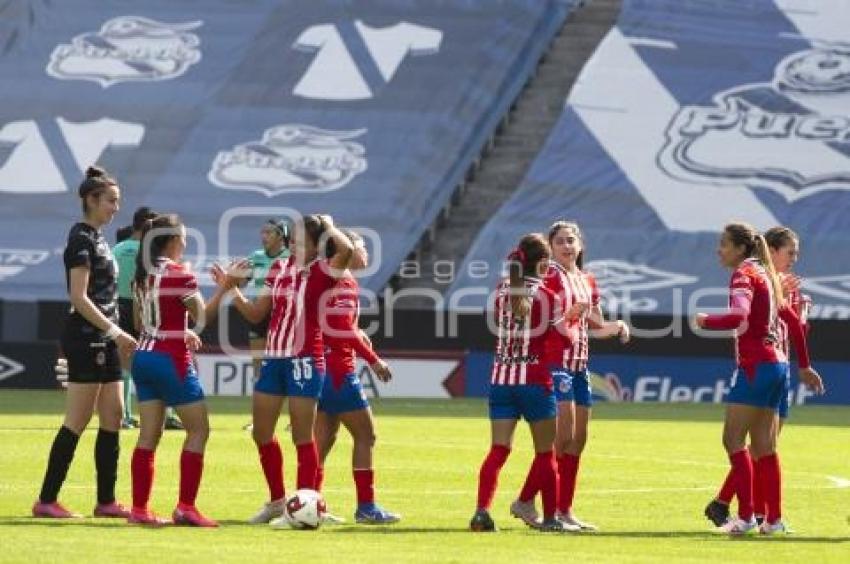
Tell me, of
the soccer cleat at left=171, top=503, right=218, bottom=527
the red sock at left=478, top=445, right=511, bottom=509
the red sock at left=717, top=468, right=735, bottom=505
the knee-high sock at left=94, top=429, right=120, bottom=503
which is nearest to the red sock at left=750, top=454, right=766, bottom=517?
the red sock at left=717, top=468, right=735, bottom=505

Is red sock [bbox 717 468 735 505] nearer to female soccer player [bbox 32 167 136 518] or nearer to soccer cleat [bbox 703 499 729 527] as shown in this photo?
soccer cleat [bbox 703 499 729 527]

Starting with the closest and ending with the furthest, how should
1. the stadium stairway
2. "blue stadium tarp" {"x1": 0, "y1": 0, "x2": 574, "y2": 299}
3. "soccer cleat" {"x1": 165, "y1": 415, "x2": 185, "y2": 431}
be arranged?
"soccer cleat" {"x1": 165, "y1": 415, "x2": 185, "y2": 431}, the stadium stairway, "blue stadium tarp" {"x1": 0, "y1": 0, "x2": 574, "y2": 299}

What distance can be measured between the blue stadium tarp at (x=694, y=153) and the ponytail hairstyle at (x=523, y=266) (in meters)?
23.6

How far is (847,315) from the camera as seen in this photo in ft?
126

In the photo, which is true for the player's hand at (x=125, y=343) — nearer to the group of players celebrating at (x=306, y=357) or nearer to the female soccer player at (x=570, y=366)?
the group of players celebrating at (x=306, y=357)

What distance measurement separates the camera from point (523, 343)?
1484 cm

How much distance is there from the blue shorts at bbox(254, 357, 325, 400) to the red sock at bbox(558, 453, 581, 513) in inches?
76.5

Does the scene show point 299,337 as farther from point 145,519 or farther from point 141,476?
point 145,519

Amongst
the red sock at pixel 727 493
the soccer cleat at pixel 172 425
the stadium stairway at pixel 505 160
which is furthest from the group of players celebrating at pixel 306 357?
the stadium stairway at pixel 505 160

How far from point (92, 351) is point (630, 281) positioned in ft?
82.9

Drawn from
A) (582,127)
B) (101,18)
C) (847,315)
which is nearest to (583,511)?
(847,315)

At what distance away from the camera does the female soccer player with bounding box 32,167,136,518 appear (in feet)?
48.4

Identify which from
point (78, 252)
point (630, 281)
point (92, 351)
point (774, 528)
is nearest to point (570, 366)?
point (774, 528)

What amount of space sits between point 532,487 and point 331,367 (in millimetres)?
1689
